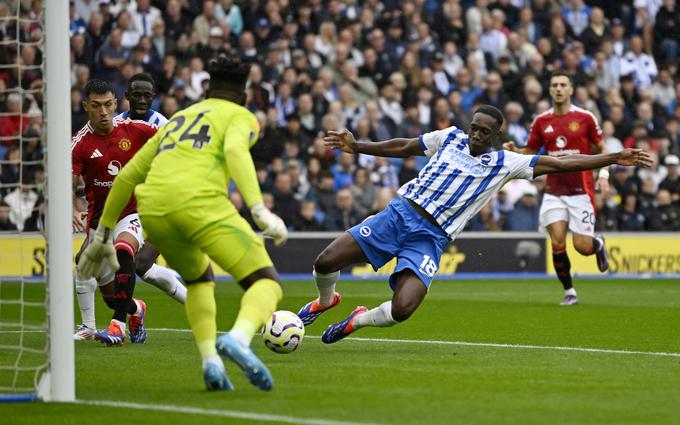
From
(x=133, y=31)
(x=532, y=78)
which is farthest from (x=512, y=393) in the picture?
(x=532, y=78)

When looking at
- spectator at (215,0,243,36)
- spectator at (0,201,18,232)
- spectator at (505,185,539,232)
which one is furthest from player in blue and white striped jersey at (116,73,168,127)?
spectator at (505,185,539,232)

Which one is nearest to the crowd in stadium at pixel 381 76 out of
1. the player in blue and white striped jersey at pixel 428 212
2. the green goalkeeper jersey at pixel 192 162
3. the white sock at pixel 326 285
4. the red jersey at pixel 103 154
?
the red jersey at pixel 103 154

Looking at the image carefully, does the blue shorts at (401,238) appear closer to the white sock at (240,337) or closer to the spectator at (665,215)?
the white sock at (240,337)

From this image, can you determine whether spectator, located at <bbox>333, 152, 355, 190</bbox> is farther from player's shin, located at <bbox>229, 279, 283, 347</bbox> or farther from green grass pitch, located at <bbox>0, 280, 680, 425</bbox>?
player's shin, located at <bbox>229, 279, 283, 347</bbox>

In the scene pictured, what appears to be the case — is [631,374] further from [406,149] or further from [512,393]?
[406,149]

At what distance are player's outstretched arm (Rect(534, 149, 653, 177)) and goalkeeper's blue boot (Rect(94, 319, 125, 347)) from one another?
370 centimetres

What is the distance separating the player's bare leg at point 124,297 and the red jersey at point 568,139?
679cm

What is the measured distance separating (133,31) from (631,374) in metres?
15.1

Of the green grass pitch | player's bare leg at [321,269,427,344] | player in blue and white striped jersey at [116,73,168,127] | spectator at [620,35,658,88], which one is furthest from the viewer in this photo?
spectator at [620,35,658,88]

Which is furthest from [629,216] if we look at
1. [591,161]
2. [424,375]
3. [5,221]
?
[424,375]

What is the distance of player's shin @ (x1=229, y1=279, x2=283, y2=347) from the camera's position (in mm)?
7328

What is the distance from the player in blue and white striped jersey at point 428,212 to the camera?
10156 millimetres

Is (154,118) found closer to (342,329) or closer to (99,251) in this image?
(342,329)

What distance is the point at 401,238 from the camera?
33.9 feet
